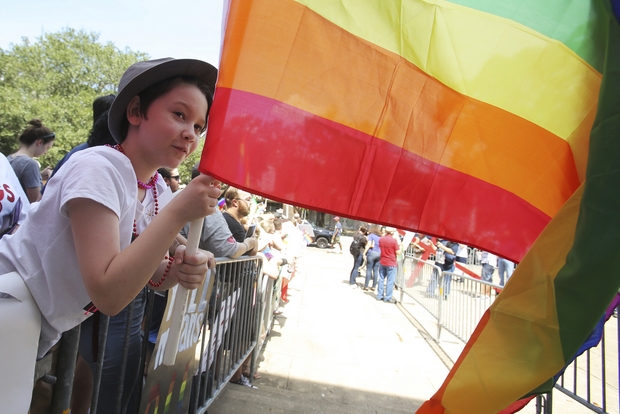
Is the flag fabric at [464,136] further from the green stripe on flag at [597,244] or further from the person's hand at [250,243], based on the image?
the person's hand at [250,243]

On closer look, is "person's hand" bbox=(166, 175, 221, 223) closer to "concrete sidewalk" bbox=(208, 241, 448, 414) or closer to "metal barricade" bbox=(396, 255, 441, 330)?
"concrete sidewalk" bbox=(208, 241, 448, 414)

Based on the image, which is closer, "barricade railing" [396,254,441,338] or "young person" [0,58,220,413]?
"young person" [0,58,220,413]

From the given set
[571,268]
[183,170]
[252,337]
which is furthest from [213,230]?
[183,170]

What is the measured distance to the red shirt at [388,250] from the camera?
1032cm

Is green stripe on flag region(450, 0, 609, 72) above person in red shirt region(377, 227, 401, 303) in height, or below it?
above

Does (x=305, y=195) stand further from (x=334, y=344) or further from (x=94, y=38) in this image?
(x=94, y=38)

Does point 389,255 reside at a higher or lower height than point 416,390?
higher

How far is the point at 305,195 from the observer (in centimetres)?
149

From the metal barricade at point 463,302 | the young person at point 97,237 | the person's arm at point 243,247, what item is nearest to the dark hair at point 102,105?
the young person at point 97,237

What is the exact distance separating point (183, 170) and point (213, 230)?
36.5 meters

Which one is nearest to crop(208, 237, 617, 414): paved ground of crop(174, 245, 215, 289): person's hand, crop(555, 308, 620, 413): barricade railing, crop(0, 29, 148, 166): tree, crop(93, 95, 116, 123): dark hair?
crop(555, 308, 620, 413): barricade railing

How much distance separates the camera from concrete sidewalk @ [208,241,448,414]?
4203 millimetres

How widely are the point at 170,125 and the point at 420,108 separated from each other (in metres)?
1.01

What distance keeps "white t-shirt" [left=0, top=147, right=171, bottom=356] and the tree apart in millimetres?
31002
